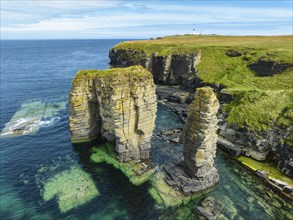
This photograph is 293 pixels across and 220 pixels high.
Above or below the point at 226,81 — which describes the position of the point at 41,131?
below

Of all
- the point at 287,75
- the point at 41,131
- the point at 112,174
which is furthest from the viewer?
the point at 287,75

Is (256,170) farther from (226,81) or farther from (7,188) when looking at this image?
(7,188)

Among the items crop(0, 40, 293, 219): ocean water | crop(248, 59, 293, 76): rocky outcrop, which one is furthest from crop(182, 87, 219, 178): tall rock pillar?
crop(248, 59, 293, 76): rocky outcrop

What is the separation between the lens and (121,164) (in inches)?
1652

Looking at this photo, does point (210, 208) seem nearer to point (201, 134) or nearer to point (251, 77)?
point (201, 134)

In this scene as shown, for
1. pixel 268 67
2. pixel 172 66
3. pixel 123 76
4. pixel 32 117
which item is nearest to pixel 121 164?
pixel 123 76

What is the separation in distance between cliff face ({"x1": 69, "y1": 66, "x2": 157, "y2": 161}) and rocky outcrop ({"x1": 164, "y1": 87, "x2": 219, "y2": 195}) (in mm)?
8035

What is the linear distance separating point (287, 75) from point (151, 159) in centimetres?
4751

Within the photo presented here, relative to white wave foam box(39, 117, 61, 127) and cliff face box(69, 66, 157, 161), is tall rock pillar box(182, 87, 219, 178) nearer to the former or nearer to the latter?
cliff face box(69, 66, 157, 161)

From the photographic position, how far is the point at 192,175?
37.5 m

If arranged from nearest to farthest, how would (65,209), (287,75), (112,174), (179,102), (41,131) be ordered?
(65,209), (112,174), (41,131), (287,75), (179,102)

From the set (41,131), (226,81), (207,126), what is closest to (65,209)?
(207,126)

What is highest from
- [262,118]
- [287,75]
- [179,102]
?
[287,75]

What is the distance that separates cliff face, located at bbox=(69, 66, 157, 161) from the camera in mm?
40250
